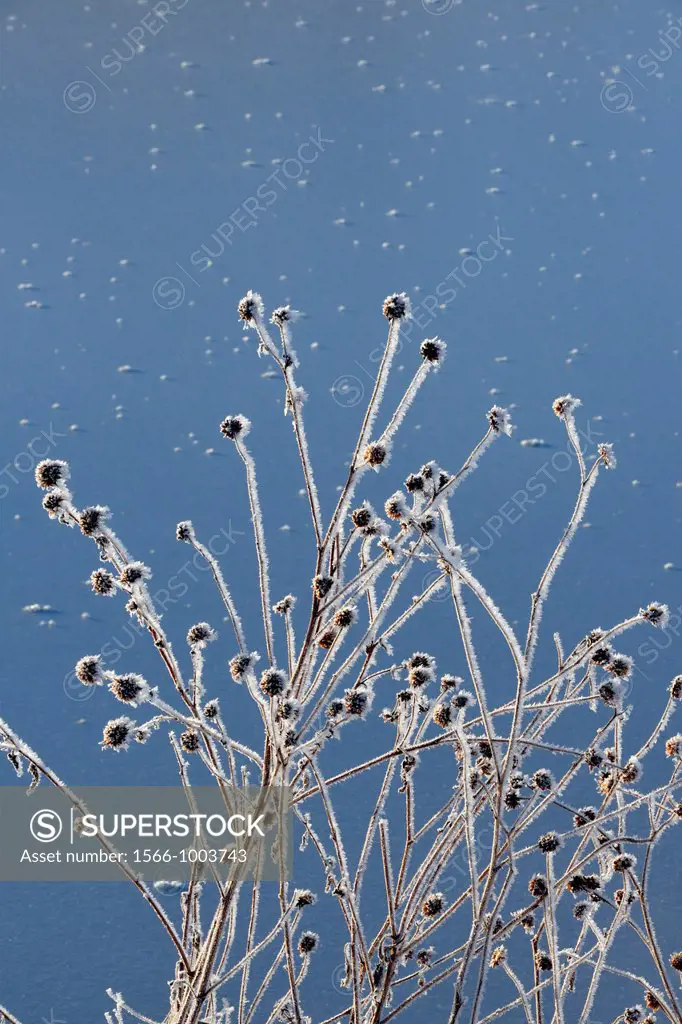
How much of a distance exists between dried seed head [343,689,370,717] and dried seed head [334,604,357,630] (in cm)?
5

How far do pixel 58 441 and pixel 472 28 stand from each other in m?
1.21

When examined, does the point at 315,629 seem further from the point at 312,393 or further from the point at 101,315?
the point at 101,315

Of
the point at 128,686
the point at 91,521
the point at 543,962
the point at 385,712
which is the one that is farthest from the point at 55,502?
the point at 543,962

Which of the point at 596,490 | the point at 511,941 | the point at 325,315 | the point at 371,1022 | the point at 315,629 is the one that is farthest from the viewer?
the point at 325,315

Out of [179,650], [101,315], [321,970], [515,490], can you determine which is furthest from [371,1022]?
[101,315]


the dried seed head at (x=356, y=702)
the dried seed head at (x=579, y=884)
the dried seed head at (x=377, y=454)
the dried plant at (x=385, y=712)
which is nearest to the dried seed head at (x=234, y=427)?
the dried plant at (x=385, y=712)

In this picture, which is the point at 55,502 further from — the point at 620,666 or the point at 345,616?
the point at 620,666

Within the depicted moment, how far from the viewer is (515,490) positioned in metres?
2.02

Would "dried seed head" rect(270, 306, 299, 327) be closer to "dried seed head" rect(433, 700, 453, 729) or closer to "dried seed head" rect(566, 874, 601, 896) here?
"dried seed head" rect(433, 700, 453, 729)

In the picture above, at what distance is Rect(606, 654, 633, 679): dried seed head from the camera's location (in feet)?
2.70

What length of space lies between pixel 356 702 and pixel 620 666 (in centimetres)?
20

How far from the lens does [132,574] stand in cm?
78

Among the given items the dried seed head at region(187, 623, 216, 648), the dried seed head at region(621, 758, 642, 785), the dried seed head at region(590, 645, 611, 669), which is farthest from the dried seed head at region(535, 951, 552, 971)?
the dried seed head at region(187, 623, 216, 648)

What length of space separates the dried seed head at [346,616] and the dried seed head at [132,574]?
0.14m
